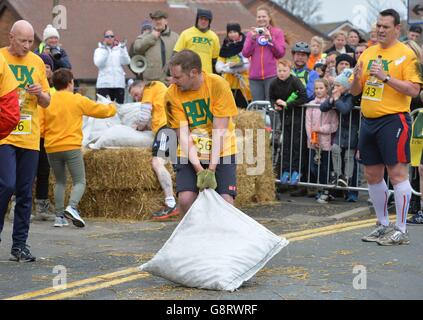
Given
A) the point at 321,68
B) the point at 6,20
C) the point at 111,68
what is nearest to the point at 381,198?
the point at 321,68

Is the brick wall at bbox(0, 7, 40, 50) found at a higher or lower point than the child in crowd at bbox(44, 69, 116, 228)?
higher

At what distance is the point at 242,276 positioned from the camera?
7219mm

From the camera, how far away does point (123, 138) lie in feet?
40.6

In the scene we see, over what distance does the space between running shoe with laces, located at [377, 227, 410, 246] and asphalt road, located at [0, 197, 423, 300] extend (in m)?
0.10

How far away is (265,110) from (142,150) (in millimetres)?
2465

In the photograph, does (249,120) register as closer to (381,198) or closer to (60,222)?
(60,222)

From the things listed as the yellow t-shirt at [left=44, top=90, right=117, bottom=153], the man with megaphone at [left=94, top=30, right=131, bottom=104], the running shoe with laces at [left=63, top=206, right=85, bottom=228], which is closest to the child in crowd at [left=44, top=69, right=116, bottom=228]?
the yellow t-shirt at [left=44, top=90, right=117, bottom=153]

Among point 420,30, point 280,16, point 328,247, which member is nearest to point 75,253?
point 328,247

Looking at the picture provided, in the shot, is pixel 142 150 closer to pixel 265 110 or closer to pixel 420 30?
pixel 265 110

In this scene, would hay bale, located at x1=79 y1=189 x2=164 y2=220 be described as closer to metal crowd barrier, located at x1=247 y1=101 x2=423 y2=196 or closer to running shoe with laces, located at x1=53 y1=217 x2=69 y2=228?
running shoe with laces, located at x1=53 y1=217 x2=69 y2=228

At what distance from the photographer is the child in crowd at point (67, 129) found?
446 inches

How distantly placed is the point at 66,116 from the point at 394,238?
4235 mm

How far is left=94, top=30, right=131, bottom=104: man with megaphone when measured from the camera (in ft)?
58.6
